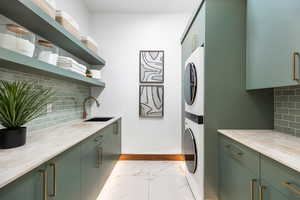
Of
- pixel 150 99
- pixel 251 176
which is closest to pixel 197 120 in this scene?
pixel 251 176

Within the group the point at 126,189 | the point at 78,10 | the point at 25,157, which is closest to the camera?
the point at 25,157

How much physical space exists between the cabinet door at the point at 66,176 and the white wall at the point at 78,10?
6.51ft

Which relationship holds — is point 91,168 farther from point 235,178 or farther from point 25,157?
point 235,178

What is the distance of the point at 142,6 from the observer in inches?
122

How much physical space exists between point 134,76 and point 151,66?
15.0 inches

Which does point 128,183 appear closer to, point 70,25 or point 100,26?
point 70,25

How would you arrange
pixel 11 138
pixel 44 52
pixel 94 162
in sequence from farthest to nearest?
pixel 94 162, pixel 44 52, pixel 11 138

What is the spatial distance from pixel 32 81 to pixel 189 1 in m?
2.67

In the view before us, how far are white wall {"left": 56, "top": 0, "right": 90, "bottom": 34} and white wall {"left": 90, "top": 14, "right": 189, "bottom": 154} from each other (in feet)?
0.67

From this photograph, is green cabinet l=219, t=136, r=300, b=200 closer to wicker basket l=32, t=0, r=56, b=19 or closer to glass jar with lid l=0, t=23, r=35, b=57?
glass jar with lid l=0, t=23, r=35, b=57

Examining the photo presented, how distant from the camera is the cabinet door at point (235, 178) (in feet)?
3.92

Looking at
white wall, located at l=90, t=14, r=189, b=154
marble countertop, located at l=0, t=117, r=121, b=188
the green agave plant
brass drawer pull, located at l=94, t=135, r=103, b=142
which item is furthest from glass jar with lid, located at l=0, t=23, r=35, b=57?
white wall, located at l=90, t=14, r=189, b=154

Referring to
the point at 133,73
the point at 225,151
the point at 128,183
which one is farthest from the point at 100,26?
the point at 225,151

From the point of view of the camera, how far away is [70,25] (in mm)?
1931
